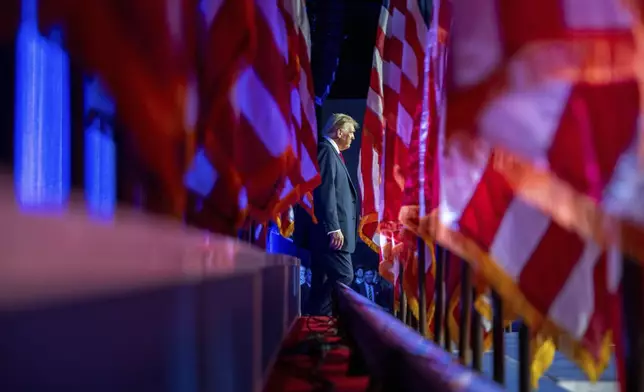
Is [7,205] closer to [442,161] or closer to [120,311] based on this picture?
[120,311]

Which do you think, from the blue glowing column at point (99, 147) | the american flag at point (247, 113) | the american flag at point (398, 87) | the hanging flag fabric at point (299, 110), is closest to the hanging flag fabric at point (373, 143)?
the american flag at point (398, 87)

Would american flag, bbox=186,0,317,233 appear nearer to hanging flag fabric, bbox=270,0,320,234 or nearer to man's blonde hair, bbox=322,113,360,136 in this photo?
hanging flag fabric, bbox=270,0,320,234

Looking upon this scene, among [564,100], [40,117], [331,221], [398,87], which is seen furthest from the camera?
[331,221]

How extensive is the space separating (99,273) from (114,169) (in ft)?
0.81

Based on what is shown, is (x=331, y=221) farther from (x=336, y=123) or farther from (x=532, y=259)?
(x=532, y=259)

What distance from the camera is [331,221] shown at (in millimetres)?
4660

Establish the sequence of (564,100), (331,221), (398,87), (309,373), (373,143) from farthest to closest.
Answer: (331,221)
(373,143)
(398,87)
(309,373)
(564,100)

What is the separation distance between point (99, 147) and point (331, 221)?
4.05m

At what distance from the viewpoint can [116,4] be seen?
642 millimetres

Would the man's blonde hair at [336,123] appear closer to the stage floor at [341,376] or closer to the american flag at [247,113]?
the stage floor at [341,376]

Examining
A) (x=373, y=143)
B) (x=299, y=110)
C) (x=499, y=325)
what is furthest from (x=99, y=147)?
(x=373, y=143)

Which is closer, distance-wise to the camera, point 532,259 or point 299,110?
point 532,259

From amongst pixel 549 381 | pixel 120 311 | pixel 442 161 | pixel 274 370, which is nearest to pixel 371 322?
pixel 442 161

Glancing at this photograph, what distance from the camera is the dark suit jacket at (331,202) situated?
4.67 m
